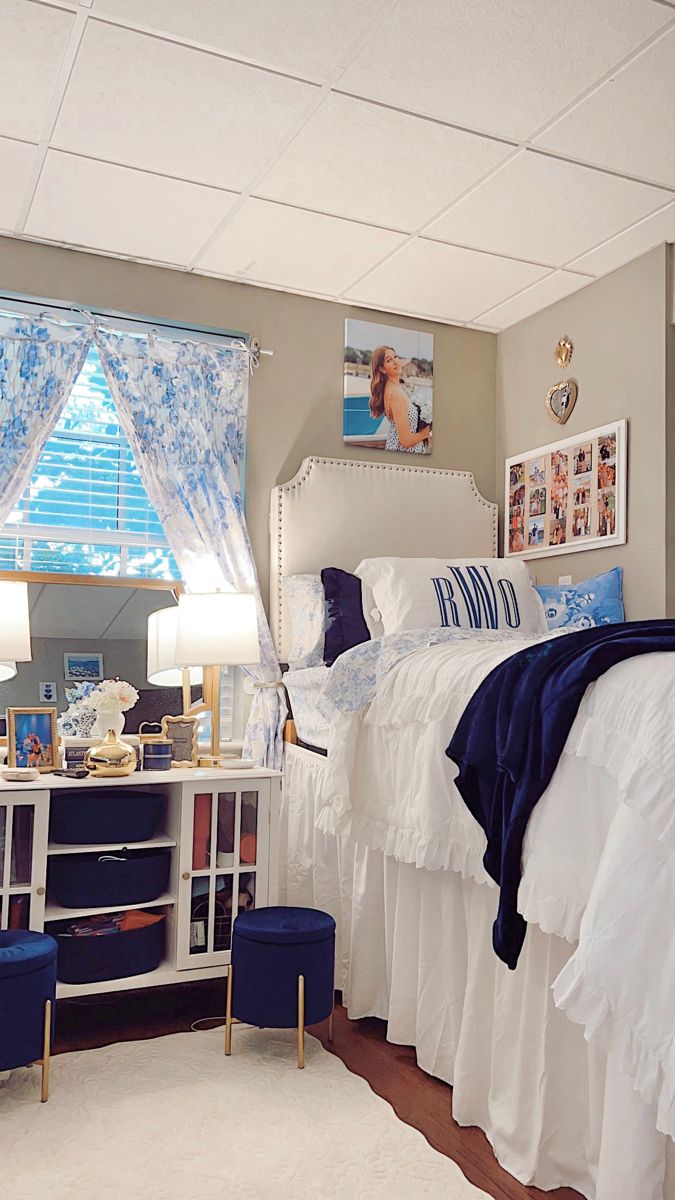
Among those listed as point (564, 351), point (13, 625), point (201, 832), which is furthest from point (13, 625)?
point (564, 351)

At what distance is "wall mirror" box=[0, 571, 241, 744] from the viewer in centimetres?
329

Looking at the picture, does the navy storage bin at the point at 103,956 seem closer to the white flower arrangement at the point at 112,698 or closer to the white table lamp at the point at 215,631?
the white flower arrangement at the point at 112,698

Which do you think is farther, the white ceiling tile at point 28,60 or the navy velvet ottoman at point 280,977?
the navy velvet ottoman at point 280,977

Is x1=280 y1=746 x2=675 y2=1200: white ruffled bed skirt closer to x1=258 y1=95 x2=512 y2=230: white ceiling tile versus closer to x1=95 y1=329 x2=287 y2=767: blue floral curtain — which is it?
x1=95 y1=329 x2=287 y2=767: blue floral curtain

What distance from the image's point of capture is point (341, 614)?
11.8 ft

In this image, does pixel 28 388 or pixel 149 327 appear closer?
pixel 28 388

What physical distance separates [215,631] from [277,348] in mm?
1415

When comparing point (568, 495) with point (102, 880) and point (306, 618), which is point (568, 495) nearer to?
point (306, 618)

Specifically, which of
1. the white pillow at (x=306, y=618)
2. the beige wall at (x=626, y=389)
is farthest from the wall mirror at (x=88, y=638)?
the beige wall at (x=626, y=389)

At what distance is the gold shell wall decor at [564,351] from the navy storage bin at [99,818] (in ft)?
7.87

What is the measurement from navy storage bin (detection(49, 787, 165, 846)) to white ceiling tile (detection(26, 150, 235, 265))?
191cm

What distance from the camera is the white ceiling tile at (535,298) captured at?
12.5ft

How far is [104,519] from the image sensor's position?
3.63 metres

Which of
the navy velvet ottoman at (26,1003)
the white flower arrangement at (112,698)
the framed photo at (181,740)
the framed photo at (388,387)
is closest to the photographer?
the navy velvet ottoman at (26,1003)
